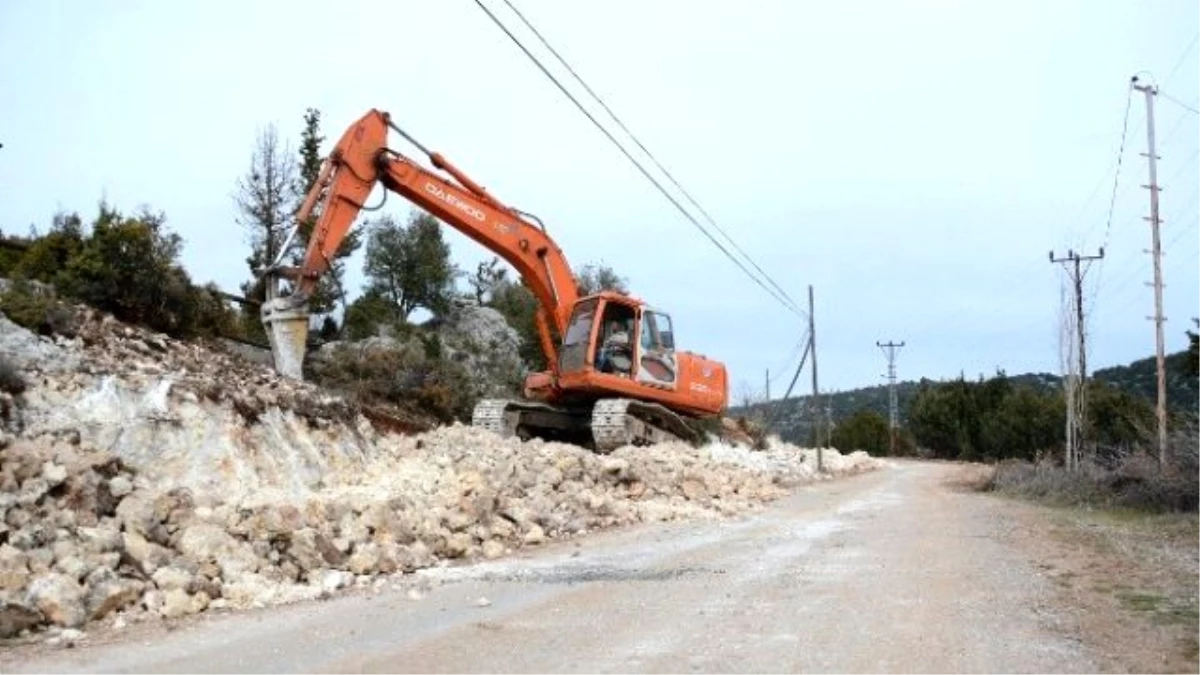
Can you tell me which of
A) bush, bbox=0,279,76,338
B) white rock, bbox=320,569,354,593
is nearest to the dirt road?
white rock, bbox=320,569,354,593

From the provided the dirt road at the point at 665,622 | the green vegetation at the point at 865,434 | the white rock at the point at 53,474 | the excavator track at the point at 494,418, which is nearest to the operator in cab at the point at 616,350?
the excavator track at the point at 494,418

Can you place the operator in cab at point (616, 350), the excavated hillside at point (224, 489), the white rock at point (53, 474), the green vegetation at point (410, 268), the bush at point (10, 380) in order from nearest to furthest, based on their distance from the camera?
the excavated hillside at point (224, 489)
the white rock at point (53, 474)
the bush at point (10, 380)
the operator in cab at point (616, 350)
the green vegetation at point (410, 268)

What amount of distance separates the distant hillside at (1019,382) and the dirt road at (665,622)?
97.9ft

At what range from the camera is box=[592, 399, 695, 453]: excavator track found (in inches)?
785

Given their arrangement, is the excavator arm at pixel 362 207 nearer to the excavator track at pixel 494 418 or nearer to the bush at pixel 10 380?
the excavator track at pixel 494 418

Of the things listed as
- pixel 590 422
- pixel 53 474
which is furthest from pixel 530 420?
pixel 53 474

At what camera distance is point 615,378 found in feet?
67.5

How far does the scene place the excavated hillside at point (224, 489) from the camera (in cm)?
814

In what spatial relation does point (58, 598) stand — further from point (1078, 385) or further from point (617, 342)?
point (1078, 385)

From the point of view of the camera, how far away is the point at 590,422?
21469mm

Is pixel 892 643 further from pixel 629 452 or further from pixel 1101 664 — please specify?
pixel 629 452

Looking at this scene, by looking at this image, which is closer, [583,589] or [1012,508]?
[583,589]

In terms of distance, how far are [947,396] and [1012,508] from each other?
2075 inches

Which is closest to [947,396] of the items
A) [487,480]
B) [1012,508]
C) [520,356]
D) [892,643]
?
[520,356]
